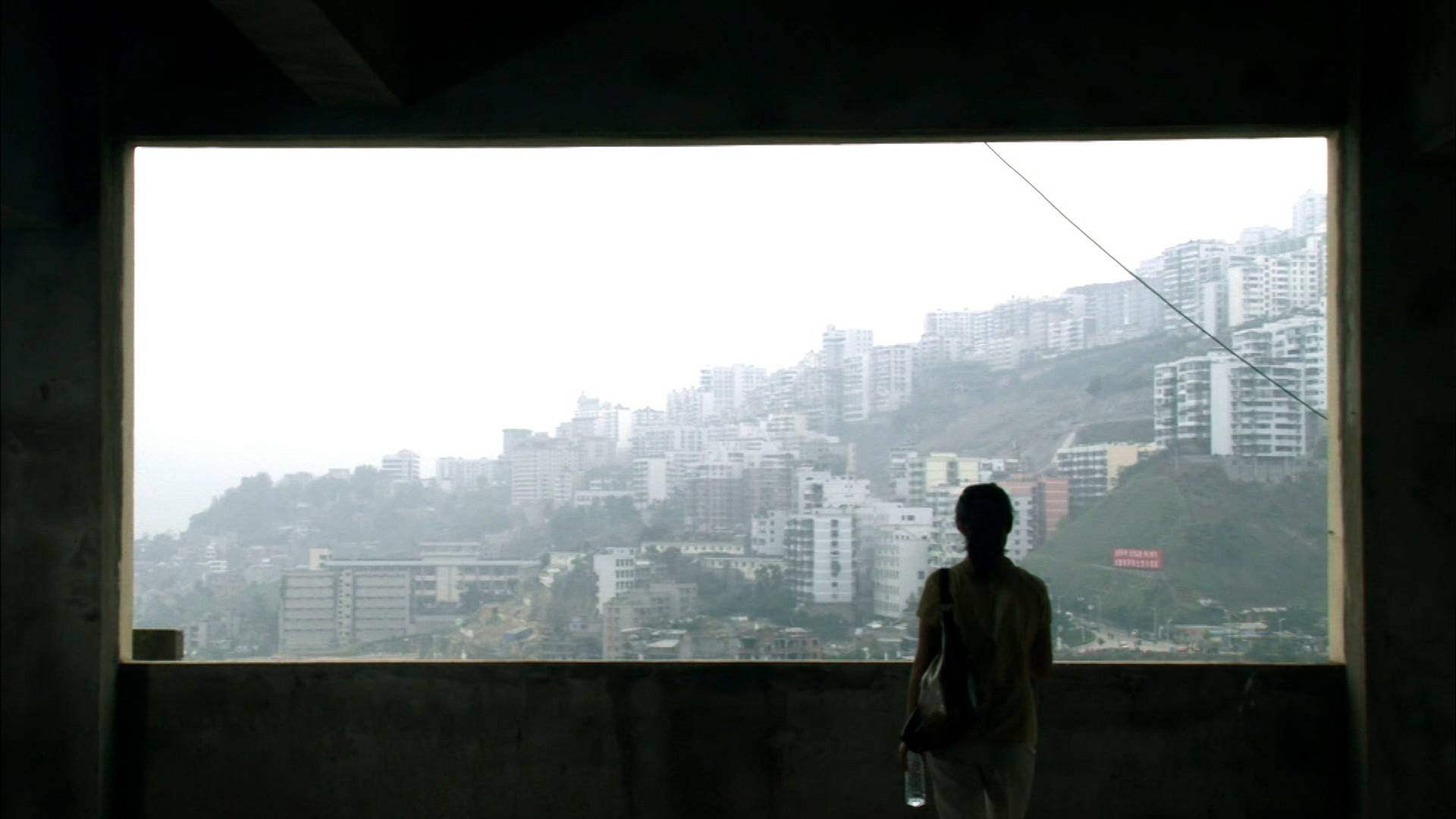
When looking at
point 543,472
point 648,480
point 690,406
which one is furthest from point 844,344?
point 543,472

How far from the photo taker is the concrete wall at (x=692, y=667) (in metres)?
3.97

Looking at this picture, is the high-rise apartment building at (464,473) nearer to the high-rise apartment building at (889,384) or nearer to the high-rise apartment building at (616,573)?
the high-rise apartment building at (616,573)

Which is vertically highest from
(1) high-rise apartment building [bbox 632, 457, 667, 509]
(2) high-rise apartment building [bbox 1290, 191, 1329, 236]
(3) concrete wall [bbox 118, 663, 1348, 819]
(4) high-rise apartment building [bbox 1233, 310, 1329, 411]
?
(2) high-rise apartment building [bbox 1290, 191, 1329, 236]

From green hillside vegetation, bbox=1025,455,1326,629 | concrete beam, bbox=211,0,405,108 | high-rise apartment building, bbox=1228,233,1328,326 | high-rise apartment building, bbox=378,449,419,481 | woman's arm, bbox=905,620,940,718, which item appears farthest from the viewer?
high-rise apartment building, bbox=378,449,419,481

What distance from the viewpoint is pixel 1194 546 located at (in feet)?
14.1

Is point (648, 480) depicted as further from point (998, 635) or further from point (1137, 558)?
point (998, 635)

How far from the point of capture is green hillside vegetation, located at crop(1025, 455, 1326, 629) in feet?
13.9

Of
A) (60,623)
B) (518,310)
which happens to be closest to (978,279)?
(518,310)

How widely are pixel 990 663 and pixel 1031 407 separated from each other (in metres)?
2.03

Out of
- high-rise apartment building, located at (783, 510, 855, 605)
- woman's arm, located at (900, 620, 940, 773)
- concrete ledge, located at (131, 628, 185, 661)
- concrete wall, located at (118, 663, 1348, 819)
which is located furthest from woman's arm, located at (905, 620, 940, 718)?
concrete ledge, located at (131, 628, 185, 661)

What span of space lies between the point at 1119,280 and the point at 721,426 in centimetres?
177

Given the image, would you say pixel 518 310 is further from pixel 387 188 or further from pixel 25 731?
pixel 25 731

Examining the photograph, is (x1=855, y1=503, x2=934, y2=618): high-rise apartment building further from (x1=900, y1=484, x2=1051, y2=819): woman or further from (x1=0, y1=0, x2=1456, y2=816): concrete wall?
(x1=900, y1=484, x2=1051, y2=819): woman

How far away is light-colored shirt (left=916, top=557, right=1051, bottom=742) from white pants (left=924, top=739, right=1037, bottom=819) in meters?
0.03
